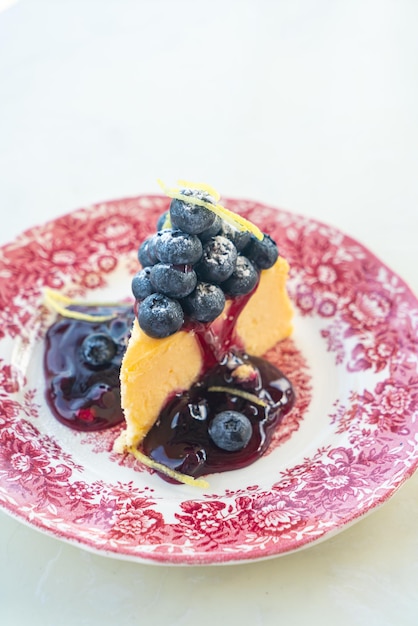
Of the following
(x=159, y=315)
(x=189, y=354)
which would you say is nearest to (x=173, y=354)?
(x=189, y=354)

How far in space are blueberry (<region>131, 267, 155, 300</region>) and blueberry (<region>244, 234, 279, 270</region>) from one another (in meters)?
0.37

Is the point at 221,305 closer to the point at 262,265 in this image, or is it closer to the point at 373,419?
the point at 262,265

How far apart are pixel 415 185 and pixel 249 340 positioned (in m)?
1.51

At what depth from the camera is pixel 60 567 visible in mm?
1921

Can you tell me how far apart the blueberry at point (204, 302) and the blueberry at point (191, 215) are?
0.17m

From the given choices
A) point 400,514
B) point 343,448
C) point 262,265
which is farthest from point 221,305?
point 400,514

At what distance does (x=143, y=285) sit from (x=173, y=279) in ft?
0.41

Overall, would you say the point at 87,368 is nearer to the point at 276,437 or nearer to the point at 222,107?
the point at 276,437

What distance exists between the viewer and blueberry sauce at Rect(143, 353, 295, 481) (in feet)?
7.02

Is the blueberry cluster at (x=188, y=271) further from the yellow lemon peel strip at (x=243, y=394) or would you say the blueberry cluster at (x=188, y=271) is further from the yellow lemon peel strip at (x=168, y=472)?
the yellow lemon peel strip at (x=168, y=472)

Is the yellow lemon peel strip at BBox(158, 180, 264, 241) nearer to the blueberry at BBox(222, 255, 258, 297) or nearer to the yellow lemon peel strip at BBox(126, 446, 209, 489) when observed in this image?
the blueberry at BBox(222, 255, 258, 297)

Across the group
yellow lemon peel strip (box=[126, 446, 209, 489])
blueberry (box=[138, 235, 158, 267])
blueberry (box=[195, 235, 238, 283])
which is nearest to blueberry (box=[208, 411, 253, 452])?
yellow lemon peel strip (box=[126, 446, 209, 489])

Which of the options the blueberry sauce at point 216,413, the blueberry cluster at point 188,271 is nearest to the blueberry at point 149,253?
the blueberry cluster at point 188,271

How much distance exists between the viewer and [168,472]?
2088mm
